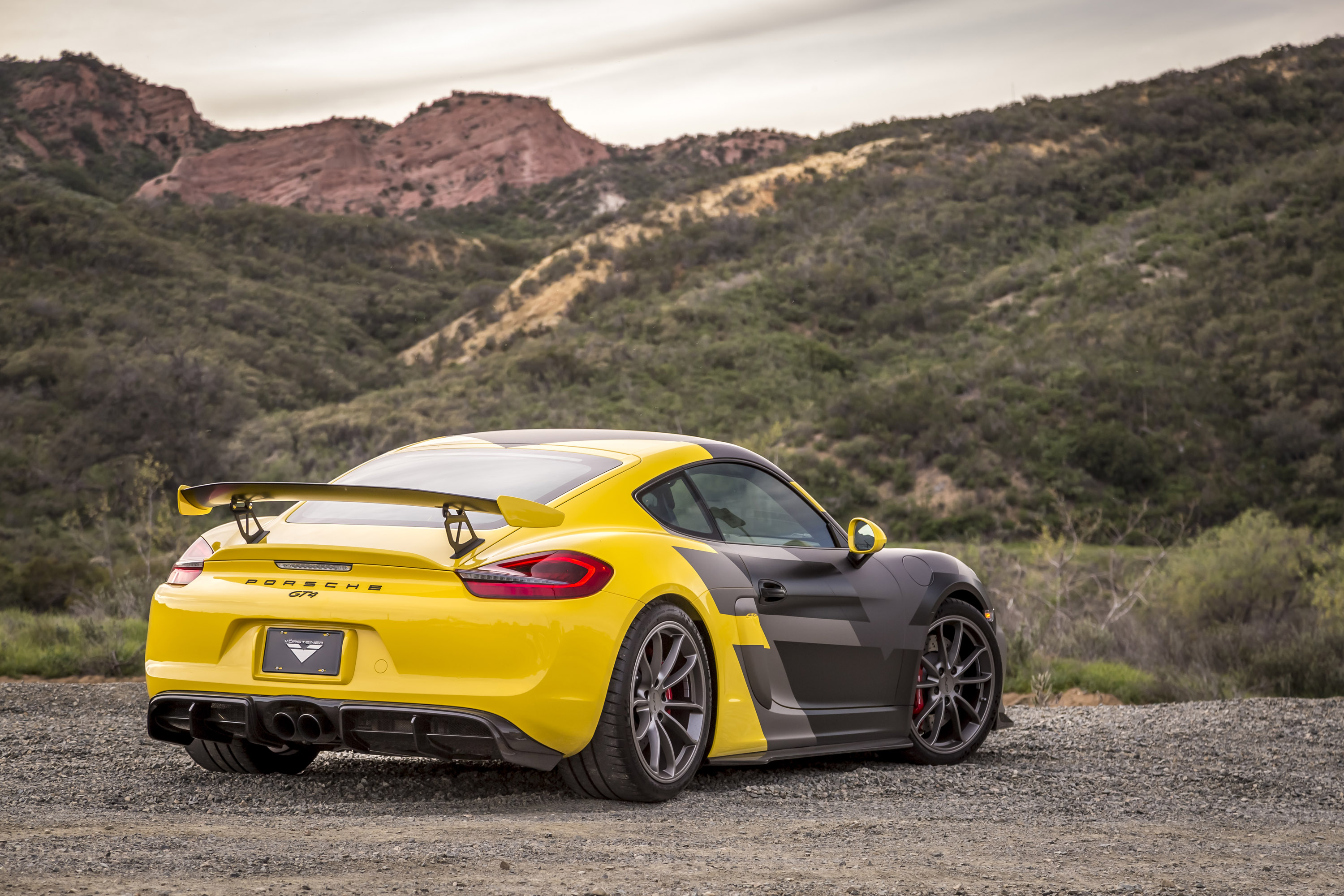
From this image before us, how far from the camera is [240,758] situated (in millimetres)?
5828

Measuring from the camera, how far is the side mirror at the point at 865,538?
6.31 m

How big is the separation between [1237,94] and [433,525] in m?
61.8

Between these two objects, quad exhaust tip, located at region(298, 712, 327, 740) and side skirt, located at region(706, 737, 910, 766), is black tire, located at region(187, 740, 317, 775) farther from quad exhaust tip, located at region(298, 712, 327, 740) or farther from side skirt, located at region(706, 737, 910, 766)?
side skirt, located at region(706, 737, 910, 766)

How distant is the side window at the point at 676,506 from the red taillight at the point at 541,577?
0.66 m

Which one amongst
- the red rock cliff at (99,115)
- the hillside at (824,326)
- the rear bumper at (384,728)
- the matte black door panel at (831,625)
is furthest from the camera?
the red rock cliff at (99,115)

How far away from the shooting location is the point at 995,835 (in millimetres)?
4863

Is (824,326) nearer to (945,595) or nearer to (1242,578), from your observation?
(1242,578)

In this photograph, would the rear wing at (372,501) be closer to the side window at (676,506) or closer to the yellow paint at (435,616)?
the yellow paint at (435,616)

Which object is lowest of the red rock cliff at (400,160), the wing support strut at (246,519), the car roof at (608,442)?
the wing support strut at (246,519)

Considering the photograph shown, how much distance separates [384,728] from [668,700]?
1.13 meters

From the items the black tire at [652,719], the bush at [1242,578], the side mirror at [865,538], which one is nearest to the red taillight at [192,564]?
the black tire at [652,719]

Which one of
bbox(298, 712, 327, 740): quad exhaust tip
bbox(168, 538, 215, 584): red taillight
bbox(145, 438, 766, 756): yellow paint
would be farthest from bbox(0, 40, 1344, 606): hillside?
bbox(298, 712, 327, 740): quad exhaust tip

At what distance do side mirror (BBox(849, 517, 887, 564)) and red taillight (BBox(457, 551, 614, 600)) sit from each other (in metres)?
1.70

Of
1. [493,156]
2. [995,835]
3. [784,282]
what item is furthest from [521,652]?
[493,156]
